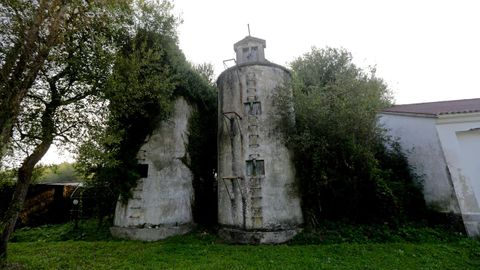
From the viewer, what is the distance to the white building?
1159 cm

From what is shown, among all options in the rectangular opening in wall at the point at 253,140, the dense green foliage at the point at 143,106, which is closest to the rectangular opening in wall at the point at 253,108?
the rectangular opening in wall at the point at 253,140

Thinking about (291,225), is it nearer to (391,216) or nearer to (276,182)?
(276,182)

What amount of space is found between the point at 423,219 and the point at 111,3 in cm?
1764

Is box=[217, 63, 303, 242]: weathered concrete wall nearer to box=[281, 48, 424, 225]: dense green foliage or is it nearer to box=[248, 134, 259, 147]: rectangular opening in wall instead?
box=[248, 134, 259, 147]: rectangular opening in wall

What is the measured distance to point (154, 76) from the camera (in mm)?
12484

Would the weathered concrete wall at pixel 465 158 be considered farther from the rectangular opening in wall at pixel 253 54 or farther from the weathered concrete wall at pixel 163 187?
the weathered concrete wall at pixel 163 187

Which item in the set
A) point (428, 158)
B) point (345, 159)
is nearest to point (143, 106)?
point (345, 159)

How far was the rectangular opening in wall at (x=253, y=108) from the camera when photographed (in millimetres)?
13637

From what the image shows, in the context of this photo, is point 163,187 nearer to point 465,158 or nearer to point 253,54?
point 253,54

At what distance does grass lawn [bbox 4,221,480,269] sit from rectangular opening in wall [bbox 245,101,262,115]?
264 inches

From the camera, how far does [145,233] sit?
1250cm

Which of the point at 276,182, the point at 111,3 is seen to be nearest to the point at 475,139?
the point at 276,182

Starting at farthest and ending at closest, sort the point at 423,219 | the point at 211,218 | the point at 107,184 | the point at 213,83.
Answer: the point at 213,83 < the point at 211,218 < the point at 107,184 < the point at 423,219

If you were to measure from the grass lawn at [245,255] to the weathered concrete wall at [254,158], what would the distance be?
149 centimetres
